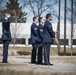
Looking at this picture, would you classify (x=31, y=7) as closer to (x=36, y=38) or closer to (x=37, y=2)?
(x=37, y=2)

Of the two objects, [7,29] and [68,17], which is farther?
[68,17]

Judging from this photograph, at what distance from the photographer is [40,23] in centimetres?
1620

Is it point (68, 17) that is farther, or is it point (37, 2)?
point (37, 2)

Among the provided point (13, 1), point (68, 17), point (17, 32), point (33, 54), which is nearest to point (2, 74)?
point (33, 54)

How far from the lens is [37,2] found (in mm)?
61688

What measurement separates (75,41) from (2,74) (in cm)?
6722

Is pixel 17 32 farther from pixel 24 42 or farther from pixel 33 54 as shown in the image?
pixel 33 54

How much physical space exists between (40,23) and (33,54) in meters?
1.47

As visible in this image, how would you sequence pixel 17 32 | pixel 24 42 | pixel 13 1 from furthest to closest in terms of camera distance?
pixel 13 1 < pixel 24 42 < pixel 17 32

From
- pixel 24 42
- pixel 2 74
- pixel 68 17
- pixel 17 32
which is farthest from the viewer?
pixel 24 42

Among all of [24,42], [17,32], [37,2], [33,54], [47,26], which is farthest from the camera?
[24,42]

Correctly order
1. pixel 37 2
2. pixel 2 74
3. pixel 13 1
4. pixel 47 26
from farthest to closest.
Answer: pixel 13 1 < pixel 37 2 < pixel 47 26 < pixel 2 74

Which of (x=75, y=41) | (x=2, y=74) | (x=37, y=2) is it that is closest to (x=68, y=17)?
(x=37, y=2)

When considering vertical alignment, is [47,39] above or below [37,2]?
below
